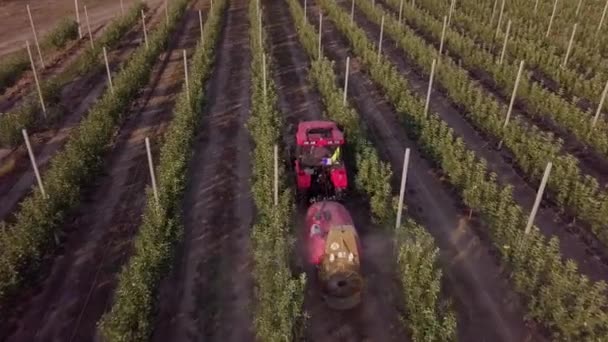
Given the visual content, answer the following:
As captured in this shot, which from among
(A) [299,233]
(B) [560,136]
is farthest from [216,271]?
(B) [560,136]

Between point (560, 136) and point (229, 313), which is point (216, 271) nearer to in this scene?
point (229, 313)

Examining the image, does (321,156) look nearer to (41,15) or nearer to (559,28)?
(559,28)

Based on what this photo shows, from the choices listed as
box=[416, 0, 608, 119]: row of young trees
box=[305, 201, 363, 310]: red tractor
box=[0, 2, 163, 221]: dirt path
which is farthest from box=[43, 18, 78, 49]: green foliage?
box=[305, 201, 363, 310]: red tractor

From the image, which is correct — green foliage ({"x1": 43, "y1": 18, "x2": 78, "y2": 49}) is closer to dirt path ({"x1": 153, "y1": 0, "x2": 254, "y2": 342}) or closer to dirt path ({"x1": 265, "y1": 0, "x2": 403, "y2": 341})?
dirt path ({"x1": 153, "y1": 0, "x2": 254, "y2": 342})

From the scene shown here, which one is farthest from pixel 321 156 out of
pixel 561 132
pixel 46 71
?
pixel 46 71

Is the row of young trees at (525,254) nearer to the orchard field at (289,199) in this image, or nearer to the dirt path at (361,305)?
the orchard field at (289,199)
